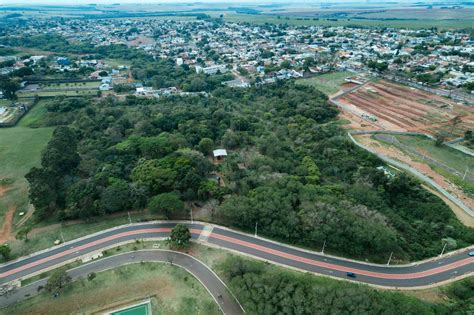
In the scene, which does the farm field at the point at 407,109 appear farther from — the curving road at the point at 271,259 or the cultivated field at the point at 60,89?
the cultivated field at the point at 60,89

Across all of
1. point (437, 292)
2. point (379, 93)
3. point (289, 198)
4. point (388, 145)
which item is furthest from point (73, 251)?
point (379, 93)

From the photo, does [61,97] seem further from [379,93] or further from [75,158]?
[379,93]

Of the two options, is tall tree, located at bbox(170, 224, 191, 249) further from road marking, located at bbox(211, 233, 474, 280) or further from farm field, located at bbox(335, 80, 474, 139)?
farm field, located at bbox(335, 80, 474, 139)

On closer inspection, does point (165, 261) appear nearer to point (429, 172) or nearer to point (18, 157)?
point (18, 157)

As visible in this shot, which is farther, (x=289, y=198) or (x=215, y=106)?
(x=215, y=106)

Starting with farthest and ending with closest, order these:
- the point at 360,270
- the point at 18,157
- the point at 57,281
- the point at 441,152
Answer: the point at 441,152
the point at 18,157
the point at 360,270
the point at 57,281

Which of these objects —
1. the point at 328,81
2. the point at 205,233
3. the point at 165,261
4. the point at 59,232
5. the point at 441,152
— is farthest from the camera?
the point at 328,81

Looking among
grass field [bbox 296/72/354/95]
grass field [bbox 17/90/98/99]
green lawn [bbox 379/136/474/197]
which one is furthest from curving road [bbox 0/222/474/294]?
grass field [bbox 296/72/354/95]

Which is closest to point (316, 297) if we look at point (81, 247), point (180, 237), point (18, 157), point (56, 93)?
point (180, 237)
